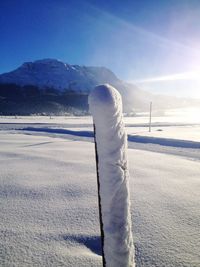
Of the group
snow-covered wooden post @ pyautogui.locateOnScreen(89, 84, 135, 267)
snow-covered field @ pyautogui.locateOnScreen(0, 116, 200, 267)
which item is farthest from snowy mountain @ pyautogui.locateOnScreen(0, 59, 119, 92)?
snow-covered wooden post @ pyautogui.locateOnScreen(89, 84, 135, 267)

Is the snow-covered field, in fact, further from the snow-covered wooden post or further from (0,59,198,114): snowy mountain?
(0,59,198,114): snowy mountain

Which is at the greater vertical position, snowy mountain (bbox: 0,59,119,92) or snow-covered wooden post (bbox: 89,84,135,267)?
snowy mountain (bbox: 0,59,119,92)

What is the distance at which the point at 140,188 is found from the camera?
3725 mm

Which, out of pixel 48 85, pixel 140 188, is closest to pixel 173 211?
pixel 140 188

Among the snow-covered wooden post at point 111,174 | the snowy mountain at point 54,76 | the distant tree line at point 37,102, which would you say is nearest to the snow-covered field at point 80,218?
the snow-covered wooden post at point 111,174

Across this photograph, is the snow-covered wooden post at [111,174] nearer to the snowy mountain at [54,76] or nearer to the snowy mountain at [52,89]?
the snowy mountain at [52,89]

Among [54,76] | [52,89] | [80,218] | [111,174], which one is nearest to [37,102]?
[52,89]

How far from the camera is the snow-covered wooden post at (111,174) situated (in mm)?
970

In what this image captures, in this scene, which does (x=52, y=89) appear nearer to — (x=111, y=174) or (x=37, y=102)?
(x=37, y=102)

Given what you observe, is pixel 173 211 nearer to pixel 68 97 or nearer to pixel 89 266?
pixel 89 266

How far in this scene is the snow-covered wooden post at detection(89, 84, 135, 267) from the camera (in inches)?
38.2

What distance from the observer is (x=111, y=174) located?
3.28 ft

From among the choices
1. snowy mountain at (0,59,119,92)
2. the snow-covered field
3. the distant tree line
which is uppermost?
snowy mountain at (0,59,119,92)

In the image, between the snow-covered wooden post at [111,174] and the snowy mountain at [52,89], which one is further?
the snowy mountain at [52,89]
